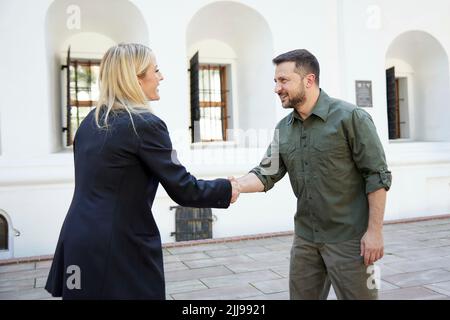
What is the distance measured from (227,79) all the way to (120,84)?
6381mm

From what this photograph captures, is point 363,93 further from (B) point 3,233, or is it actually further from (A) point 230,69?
(B) point 3,233

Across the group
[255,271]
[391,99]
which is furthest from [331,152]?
[391,99]

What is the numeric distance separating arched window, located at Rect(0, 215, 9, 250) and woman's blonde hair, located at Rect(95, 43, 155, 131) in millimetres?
4683

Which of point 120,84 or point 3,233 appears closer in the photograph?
point 120,84

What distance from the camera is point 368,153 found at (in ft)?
7.95

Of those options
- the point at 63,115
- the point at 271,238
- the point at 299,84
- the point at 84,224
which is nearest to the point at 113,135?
the point at 84,224

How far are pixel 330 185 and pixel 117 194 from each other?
1.19m

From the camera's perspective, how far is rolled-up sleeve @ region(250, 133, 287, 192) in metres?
2.95

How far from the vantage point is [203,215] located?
22.5ft

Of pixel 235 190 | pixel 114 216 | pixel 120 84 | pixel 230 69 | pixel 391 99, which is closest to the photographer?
pixel 114 216

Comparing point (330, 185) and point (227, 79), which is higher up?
point (227, 79)

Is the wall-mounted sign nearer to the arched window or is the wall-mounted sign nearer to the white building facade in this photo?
the white building facade

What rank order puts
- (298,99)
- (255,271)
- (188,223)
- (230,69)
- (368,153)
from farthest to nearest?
1. (230,69)
2. (188,223)
3. (255,271)
4. (298,99)
5. (368,153)

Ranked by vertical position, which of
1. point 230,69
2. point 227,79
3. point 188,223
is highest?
point 230,69
